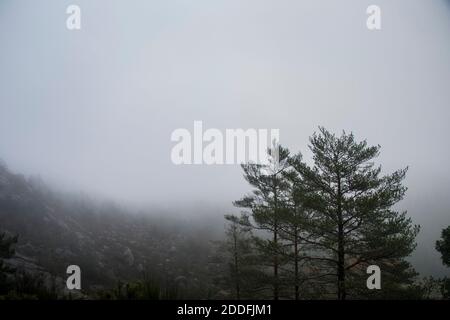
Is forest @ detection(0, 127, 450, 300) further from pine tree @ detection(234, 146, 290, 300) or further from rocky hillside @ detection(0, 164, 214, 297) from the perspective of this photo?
rocky hillside @ detection(0, 164, 214, 297)

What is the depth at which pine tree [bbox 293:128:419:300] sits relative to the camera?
13164mm

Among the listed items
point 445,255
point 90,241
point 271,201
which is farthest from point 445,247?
point 90,241

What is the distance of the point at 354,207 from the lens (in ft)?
43.1

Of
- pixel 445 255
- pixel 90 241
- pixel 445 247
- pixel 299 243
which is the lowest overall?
pixel 90 241

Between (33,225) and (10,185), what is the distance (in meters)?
9.30

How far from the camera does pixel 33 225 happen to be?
3328 cm

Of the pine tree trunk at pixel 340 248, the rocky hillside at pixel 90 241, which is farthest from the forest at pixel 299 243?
the rocky hillside at pixel 90 241

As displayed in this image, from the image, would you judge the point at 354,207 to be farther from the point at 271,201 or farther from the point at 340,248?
the point at 271,201

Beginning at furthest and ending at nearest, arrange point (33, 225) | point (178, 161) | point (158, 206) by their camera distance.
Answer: point (178, 161) → point (158, 206) → point (33, 225)

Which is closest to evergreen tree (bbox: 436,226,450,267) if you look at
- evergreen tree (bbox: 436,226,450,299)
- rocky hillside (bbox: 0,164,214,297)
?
evergreen tree (bbox: 436,226,450,299)

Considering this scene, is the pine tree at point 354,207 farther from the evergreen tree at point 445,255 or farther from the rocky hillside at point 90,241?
the rocky hillside at point 90,241

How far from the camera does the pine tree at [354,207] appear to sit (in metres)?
13.2
